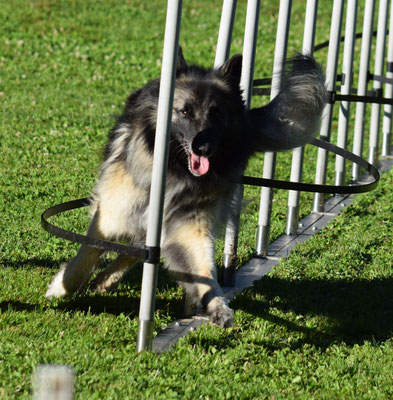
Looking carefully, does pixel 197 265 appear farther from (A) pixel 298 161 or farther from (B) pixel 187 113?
(A) pixel 298 161

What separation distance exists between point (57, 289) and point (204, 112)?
1495mm

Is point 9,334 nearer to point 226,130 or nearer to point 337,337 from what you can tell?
point 226,130

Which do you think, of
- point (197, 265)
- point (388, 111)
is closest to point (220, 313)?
point (197, 265)

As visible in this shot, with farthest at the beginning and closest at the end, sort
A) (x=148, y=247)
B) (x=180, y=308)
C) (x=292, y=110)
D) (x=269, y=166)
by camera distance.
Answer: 1. (x=269, y=166)
2. (x=180, y=308)
3. (x=292, y=110)
4. (x=148, y=247)

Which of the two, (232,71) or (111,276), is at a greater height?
(232,71)

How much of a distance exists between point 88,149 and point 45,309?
4659 mm

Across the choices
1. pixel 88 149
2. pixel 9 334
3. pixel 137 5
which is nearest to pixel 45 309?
pixel 9 334

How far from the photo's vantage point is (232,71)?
451 cm

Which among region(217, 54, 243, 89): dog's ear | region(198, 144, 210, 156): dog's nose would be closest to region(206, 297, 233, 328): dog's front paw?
region(198, 144, 210, 156): dog's nose

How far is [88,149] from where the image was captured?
9.01 m

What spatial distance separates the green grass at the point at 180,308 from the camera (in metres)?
3.74

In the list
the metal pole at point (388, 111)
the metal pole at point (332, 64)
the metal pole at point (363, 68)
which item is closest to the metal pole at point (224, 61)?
the metal pole at point (332, 64)

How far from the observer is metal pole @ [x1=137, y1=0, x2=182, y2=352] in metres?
3.68

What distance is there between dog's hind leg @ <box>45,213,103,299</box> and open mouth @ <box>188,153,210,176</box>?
2.65 feet
